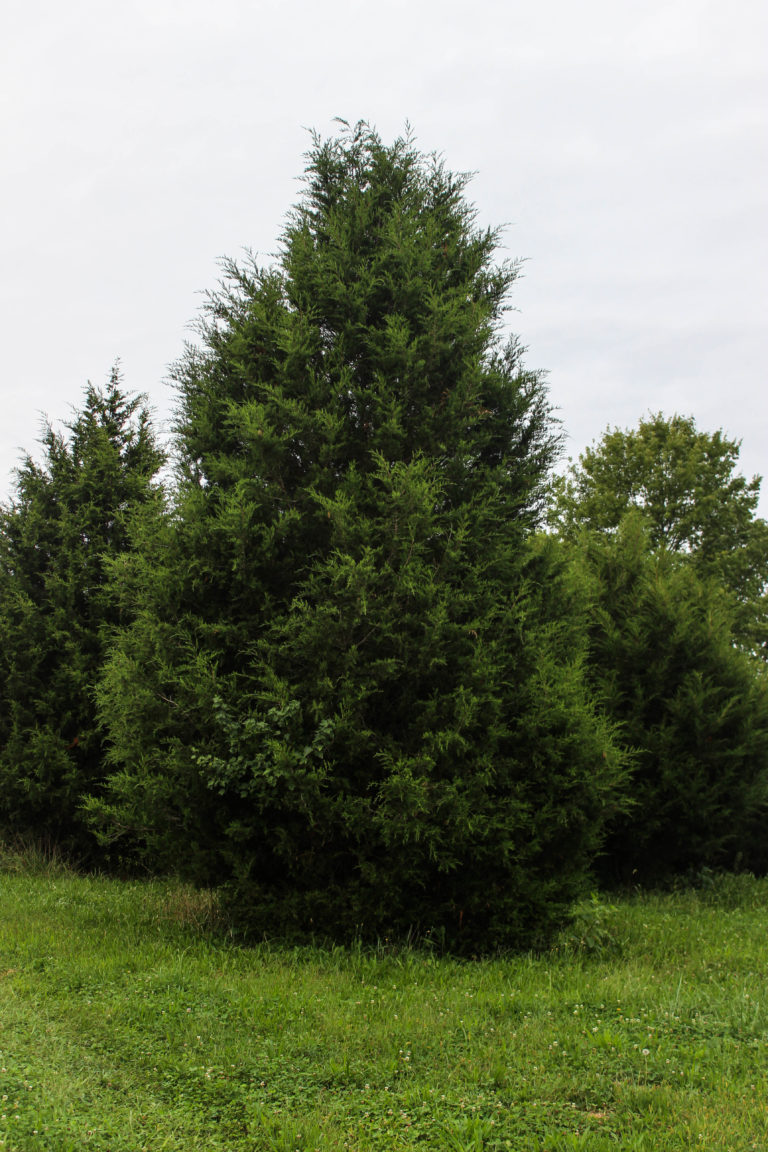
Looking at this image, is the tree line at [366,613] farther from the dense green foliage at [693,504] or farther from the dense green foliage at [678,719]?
the dense green foliage at [693,504]

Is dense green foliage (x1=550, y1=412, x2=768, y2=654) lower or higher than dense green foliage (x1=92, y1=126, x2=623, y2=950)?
higher

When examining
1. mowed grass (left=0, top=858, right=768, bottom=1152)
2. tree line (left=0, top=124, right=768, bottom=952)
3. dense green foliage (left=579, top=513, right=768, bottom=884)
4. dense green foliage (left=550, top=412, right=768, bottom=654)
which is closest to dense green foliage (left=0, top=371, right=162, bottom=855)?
tree line (left=0, top=124, right=768, bottom=952)

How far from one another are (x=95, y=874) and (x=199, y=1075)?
22.6 ft

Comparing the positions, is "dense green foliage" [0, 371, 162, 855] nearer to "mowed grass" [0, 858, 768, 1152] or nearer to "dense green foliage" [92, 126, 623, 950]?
"dense green foliage" [92, 126, 623, 950]

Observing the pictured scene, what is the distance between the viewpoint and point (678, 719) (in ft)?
31.8

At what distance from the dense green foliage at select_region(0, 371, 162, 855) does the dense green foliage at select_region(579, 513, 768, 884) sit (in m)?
6.65

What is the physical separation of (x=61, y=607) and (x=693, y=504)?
19844 millimetres

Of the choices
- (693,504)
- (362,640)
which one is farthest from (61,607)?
(693,504)

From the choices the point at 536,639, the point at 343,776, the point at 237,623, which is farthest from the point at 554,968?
the point at 237,623

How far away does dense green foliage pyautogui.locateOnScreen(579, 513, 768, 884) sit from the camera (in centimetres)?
949

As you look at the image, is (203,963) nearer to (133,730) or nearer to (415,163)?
(133,730)

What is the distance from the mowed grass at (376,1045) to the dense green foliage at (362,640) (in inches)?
25.6

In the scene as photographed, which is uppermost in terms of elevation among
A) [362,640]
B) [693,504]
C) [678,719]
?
[693,504]

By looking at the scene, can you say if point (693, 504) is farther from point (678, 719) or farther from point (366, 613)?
point (366, 613)
